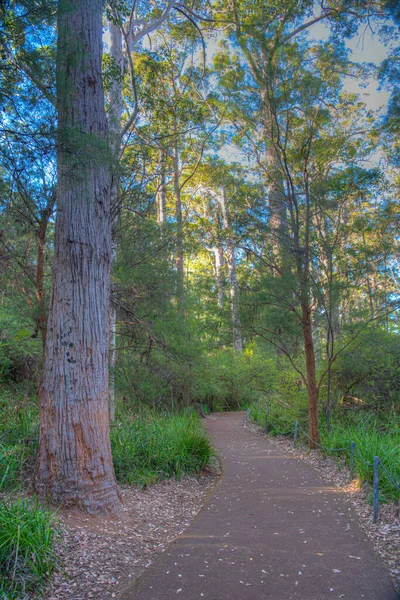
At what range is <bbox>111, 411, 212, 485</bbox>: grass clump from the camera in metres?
6.97

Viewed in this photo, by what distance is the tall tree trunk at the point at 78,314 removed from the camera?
510 cm

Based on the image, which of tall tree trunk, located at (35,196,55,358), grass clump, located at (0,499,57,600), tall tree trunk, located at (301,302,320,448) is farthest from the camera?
tall tree trunk, located at (301,302,320,448)

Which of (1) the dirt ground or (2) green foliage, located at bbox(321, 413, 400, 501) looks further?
(2) green foliage, located at bbox(321, 413, 400, 501)

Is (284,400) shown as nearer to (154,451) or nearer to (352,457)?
(352,457)

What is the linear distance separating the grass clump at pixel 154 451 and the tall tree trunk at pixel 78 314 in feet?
4.84

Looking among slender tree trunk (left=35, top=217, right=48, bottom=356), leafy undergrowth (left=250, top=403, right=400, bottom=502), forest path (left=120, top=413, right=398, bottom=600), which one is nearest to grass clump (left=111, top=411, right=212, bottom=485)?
forest path (left=120, top=413, right=398, bottom=600)

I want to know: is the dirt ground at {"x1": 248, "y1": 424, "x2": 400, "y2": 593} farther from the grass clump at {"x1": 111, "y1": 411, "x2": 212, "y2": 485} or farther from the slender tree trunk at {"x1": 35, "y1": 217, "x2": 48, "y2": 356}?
the slender tree trunk at {"x1": 35, "y1": 217, "x2": 48, "y2": 356}

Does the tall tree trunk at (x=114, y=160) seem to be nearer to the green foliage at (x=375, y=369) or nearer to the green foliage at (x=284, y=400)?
the green foliage at (x=284, y=400)

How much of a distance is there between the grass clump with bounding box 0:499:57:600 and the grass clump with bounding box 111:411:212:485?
10.0ft

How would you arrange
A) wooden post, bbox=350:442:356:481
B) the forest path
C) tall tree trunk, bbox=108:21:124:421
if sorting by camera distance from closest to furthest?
1. the forest path
2. wooden post, bbox=350:442:356:481
3. tall tree trunk, bbox=108:21:124:421

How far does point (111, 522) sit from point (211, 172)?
791 inches

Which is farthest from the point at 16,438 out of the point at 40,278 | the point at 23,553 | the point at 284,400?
the point at 284,400

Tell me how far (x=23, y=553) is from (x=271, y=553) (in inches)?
96.8

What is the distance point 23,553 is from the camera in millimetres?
3551
